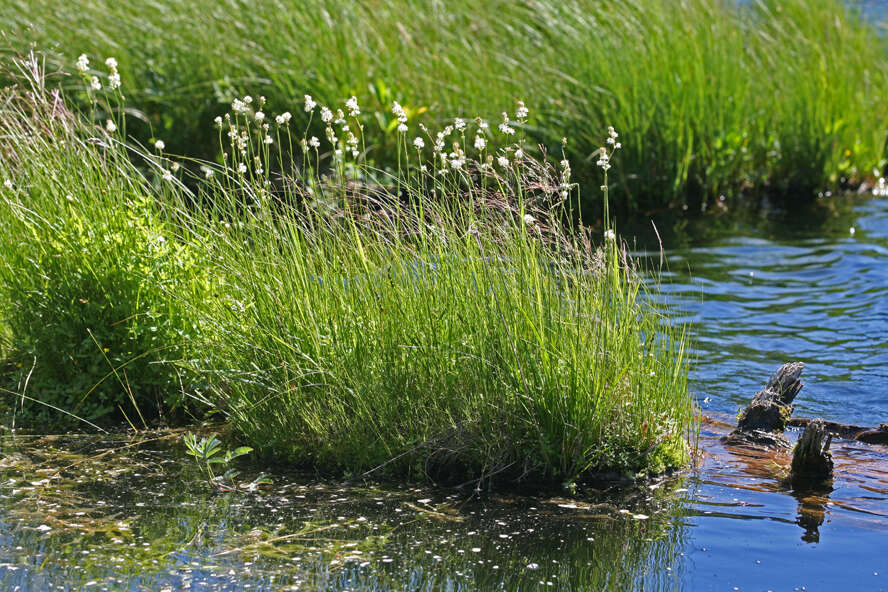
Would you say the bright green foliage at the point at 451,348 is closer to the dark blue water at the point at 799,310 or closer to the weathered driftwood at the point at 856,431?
the dark blue water at the point at 799,310

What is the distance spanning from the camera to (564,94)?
37.1 ft

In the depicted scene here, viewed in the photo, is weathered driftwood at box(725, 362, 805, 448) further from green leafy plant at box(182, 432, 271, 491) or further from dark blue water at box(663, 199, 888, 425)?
green leafy plant at box(182, 432, 271, 491)

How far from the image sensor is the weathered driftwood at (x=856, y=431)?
5734 mm

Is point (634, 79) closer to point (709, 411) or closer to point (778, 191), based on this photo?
point (778, 191)

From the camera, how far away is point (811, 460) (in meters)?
5.05

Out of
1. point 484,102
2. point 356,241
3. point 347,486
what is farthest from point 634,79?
point 347,486

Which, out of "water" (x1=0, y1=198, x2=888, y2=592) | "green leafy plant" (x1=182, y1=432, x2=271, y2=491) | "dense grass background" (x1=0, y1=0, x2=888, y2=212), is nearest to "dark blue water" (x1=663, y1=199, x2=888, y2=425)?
"water" (x1=0, y1=198, x2=888, y2=592)

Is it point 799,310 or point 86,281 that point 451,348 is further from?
point 799,310

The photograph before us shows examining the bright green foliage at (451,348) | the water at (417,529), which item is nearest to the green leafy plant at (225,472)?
the water at (417,529)

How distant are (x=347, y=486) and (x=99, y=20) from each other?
8.71 m

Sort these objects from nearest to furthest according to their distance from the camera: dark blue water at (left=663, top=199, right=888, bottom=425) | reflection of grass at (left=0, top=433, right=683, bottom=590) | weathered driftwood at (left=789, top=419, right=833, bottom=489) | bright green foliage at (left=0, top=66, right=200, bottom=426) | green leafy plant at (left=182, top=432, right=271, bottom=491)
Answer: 1. reflection of grass at (left=0, top=433, right=683, bottom=590)
2. green leafy plant at (left=182, top=432, right=271, bottom=491)
3. weathered driftwood at (left=789, top=419, right=833, bottom=489)
4. bright green foliage at (left=0, top=66, right=200, bottom=426)
5. dark blue water at (left=663, top=199, right=888, bottom=425)

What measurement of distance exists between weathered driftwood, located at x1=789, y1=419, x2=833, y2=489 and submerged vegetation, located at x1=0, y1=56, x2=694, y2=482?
0.57m

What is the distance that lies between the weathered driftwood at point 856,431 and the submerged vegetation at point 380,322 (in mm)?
1049

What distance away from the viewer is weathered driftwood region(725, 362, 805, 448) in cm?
570
